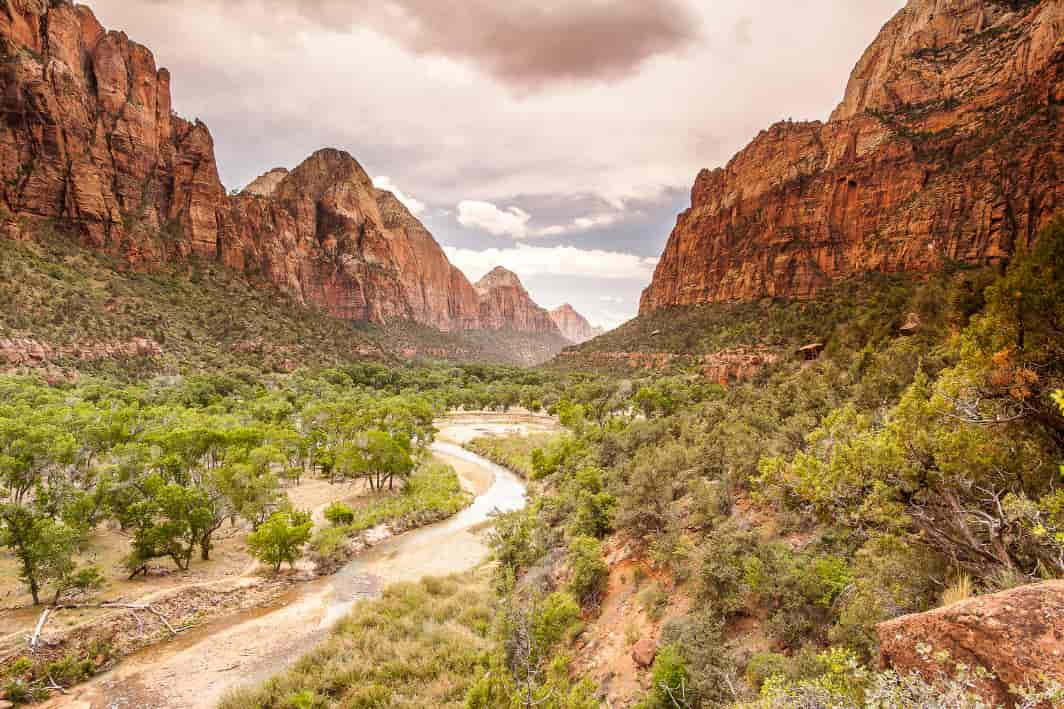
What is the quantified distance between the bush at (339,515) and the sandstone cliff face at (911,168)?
7047 centimetres

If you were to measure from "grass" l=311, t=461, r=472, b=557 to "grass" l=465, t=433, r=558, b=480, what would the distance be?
7668 millimetres

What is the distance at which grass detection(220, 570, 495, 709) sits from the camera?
1241 centimetres

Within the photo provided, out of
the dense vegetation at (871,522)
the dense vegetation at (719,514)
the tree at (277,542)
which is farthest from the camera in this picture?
the tree at (277,542)

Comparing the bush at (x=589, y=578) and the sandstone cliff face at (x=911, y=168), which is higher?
the sandstone cliff face at (x=911, y=168)

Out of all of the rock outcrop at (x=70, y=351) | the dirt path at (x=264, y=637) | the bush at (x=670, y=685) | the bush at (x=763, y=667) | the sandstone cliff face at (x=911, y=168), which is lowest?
the dirt path at (x=264, y=637)

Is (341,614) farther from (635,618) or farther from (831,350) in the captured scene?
(831,350)

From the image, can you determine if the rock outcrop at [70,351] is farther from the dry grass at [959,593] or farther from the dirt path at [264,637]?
the dry grass at [959,593]

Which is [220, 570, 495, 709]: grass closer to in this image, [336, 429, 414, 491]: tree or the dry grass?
the dry grass

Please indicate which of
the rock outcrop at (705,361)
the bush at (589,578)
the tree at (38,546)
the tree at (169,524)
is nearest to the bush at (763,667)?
the bush at (589,578)

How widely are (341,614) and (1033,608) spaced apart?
21007mm

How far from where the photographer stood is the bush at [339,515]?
27547mm

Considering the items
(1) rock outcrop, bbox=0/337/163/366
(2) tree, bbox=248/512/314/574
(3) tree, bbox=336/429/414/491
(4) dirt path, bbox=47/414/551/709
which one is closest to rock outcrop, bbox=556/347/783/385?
Result: (4) dirt path, bbox=47/414/551/709

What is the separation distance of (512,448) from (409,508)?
20293 mm

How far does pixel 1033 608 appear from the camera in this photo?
3.86 metres
